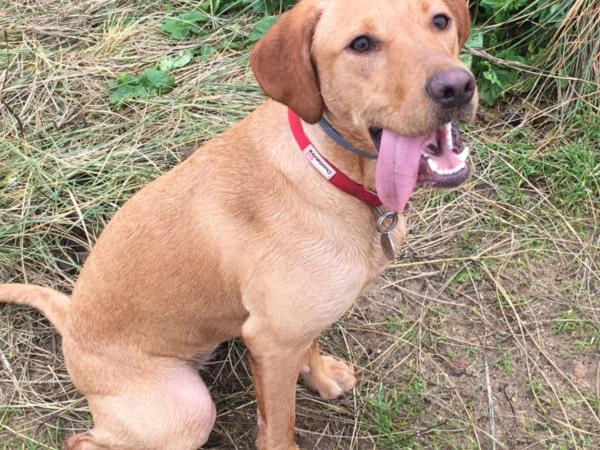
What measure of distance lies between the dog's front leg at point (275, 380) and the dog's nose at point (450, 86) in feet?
3.60

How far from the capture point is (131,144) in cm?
431

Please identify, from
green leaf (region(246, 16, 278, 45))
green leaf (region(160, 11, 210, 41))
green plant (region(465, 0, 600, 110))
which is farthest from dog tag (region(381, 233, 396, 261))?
green leaf (region(160, 11, 210, 41))

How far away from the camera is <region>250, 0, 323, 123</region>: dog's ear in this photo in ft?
7.04

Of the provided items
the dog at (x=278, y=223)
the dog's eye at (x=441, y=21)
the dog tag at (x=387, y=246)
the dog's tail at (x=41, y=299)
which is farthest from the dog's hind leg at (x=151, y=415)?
the dog's eye at (x=441, y=21)

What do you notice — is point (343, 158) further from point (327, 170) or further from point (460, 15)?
point (460, 15)

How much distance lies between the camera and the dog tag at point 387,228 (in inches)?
96.9

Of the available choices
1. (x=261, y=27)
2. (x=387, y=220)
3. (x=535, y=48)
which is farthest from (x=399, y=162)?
(x=261, y=27)

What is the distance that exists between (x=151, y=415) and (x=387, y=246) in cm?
123

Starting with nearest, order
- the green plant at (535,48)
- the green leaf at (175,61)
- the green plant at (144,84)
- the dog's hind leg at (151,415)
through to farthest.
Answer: the dog's hind leg at (151,415)
the green plant at (535,48)
the green plant at (144,84)
the green leaf at (175,61)

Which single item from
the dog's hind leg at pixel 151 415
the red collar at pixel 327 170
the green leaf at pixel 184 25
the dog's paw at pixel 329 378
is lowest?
the dog's paw at pixel 329 378

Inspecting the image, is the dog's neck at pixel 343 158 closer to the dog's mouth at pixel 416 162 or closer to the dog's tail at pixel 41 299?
the dog's mouth at pixel 416 162

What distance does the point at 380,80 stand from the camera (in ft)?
6.83

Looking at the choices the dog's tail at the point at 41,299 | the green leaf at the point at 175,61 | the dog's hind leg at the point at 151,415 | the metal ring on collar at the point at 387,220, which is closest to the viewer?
the metal ring on collar at the point at 387,220

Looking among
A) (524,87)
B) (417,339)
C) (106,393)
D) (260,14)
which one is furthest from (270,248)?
(260,14)
